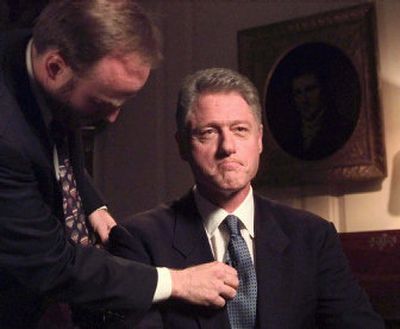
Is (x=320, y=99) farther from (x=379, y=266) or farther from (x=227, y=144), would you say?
(x=227, y=144)

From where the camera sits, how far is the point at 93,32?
186 cm

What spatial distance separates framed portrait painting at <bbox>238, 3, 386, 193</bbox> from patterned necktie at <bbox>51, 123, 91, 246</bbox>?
2299mm

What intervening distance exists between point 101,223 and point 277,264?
0.68 m

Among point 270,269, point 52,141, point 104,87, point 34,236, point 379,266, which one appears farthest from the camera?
point 379,266

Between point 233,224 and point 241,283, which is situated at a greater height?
point 233,224

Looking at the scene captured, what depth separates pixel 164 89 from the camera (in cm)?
515

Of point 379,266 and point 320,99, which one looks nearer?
point 379,266

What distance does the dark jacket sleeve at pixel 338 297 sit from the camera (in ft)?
6.91

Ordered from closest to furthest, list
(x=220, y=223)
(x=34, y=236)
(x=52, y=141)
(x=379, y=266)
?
1. (x=34, y=236)
2. (x=52, y=141)
3. (x=220, y=223)
4. (x=379, y=266)

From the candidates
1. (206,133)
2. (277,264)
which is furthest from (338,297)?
(206,133)

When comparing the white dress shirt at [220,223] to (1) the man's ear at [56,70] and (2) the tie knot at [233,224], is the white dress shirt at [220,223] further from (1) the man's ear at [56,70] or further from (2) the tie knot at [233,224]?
(1) the man's ear at [56,70]

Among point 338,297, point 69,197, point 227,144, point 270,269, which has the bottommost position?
point 338,297

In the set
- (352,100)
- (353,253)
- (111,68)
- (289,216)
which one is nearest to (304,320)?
(289,216)

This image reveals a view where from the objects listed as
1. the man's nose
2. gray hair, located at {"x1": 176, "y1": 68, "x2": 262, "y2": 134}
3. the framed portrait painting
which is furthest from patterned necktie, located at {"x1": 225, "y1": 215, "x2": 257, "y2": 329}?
the framed portrait painting
